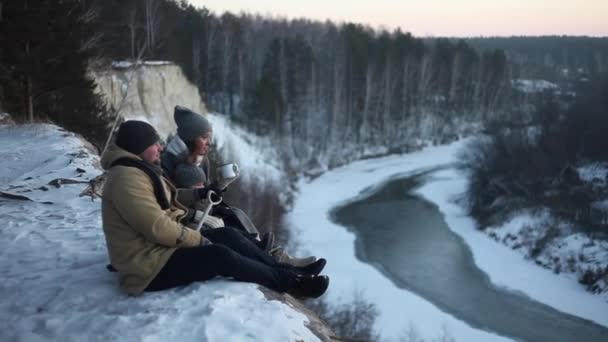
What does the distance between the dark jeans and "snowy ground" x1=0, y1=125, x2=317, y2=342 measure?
3.3 inches

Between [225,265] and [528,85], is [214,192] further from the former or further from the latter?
[528,85]

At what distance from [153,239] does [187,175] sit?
3.21 feet

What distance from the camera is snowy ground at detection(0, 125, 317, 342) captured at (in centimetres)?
327

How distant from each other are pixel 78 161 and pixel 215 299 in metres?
5.49

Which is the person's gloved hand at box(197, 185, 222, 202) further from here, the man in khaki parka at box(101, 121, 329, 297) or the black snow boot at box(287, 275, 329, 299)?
the black snow boot at box(287, 275, 329, 299)

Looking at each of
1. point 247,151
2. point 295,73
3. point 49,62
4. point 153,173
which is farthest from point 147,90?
point 153,173

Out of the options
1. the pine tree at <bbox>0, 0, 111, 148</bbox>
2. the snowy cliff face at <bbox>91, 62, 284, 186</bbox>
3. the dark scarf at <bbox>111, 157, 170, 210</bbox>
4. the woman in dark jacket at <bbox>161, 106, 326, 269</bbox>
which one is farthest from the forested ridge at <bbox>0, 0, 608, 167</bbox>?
the dark scarf at <bbox>111, 157, 170, 210</bbox>

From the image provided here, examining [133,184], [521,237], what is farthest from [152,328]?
[521,237]

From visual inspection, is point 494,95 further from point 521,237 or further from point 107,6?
point 107,6

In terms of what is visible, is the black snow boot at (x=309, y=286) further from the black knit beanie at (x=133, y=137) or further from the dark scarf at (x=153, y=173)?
the black knit beanie at (x=133, y=137)

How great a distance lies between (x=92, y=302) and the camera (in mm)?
3668

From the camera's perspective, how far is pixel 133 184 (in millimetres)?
3350

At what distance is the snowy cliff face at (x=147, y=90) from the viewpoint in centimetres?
2195

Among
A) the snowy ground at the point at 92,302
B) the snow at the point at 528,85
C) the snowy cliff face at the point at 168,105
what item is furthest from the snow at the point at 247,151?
the snow at the point at 528,85
